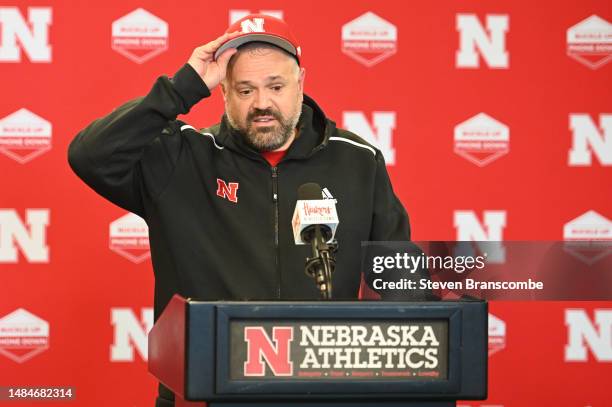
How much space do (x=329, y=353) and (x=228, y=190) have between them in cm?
102

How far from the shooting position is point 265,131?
7.14 ft

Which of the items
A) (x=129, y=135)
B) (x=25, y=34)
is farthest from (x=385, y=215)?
(x=25, y=34)

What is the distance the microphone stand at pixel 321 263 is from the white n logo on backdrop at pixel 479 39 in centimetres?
195

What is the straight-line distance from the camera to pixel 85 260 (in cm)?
306

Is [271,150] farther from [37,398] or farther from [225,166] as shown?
[37,398]

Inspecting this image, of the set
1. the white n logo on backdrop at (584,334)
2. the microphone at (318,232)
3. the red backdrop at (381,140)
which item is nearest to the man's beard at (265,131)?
the microphone at (318,232)

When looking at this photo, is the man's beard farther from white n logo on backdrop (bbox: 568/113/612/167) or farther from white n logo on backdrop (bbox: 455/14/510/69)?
white n logo on backdrop (bbox: 568/113/612/167)

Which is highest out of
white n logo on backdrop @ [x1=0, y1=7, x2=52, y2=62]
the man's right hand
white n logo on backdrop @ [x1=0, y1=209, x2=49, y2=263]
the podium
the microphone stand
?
white n logo on backdrop @ [x1=0, y1=7, x2=52, y2=62]

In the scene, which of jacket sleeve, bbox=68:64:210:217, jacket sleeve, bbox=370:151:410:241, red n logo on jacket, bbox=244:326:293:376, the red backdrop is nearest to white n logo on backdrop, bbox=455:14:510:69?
the red backdrop

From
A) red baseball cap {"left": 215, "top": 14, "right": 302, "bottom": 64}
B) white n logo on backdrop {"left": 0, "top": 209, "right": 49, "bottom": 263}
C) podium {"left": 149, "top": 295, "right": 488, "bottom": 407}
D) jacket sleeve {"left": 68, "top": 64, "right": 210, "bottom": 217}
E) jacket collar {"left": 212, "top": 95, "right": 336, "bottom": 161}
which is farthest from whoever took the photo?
white n logo on backdrop {"left": 0, "top": 209, "right": 49, "bottom": 263}

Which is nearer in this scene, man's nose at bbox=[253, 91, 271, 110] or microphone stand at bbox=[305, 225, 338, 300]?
microphone stand at bbox=[305, 225, 338, 300]

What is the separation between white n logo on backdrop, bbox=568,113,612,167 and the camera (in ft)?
10.5

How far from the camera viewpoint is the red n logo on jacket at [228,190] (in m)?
2.16

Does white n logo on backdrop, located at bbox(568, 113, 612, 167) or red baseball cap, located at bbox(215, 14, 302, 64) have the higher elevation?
red baseball cap, located at bbox(215, 14, 302, 64)
